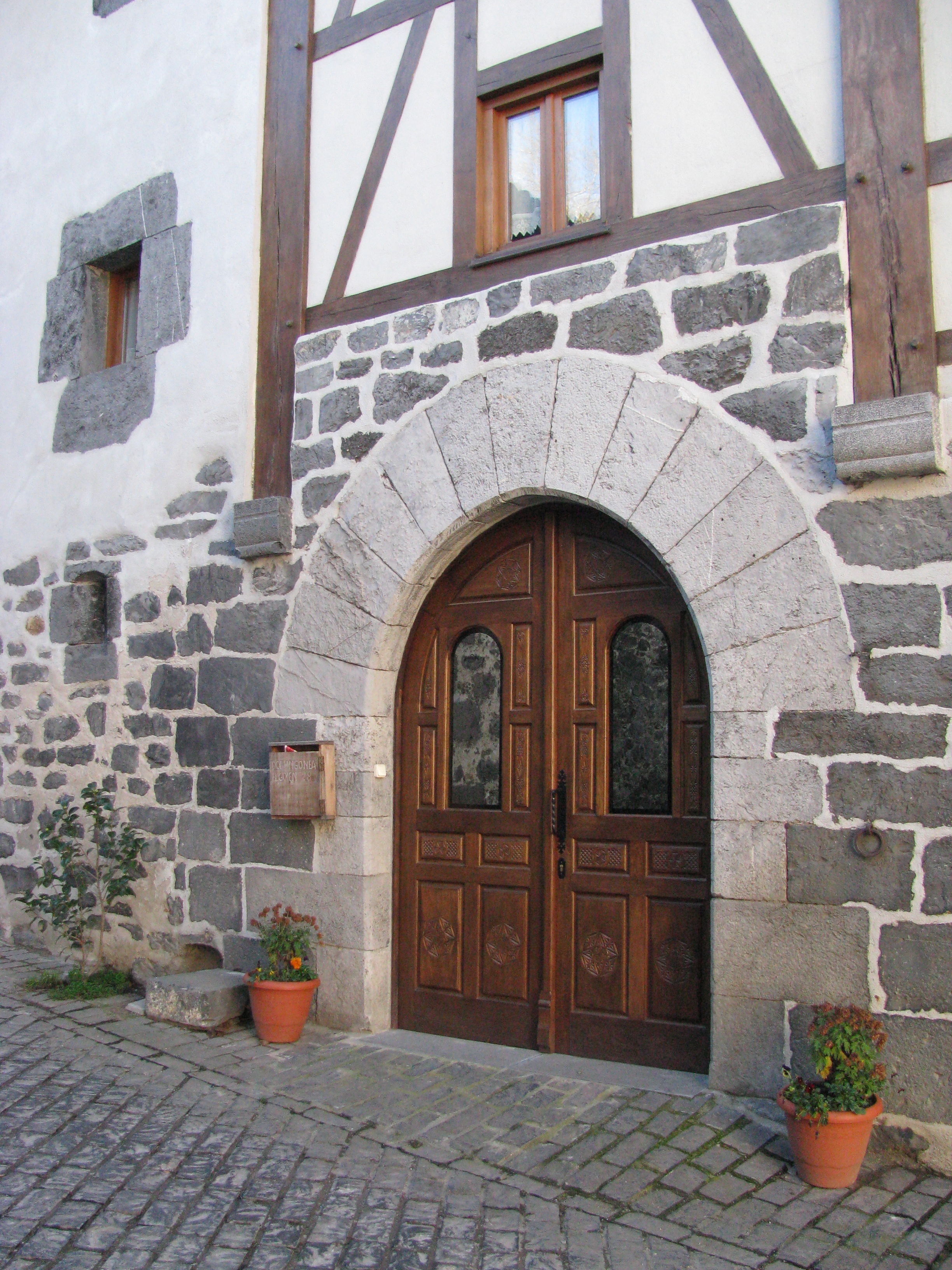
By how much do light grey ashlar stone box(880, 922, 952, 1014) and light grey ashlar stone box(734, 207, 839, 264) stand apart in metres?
2.16

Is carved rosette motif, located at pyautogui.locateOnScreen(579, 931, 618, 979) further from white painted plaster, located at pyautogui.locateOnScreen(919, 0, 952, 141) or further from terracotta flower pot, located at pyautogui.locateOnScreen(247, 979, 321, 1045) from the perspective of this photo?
white painted plaster, located at pyautogui.locateOnScreen(919, 0, 952, 141)

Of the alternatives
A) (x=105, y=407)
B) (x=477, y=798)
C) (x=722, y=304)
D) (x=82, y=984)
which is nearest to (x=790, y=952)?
(x=477, y=798)

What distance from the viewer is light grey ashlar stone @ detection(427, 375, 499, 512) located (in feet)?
13.5

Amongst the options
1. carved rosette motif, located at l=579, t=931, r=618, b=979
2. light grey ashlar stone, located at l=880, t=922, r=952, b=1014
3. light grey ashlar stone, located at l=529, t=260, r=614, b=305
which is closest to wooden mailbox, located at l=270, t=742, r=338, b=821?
carved rosette motif, located at l=579, t=931, r=618, b=979

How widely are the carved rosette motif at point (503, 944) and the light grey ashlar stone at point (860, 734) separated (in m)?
1.38

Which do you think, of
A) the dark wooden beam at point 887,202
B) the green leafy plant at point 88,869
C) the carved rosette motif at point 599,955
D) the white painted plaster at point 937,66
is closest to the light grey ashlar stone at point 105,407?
the green leafy plant at point 88,869

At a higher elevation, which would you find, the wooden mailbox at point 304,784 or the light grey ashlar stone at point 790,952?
the wooden mailbox at point 304,784

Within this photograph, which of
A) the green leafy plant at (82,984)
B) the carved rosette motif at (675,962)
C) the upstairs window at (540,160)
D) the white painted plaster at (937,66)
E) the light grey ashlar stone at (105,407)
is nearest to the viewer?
the white painted plaster at (937,66)

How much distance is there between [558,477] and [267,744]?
1.78 metres

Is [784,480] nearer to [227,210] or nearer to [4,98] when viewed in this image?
[227,210]

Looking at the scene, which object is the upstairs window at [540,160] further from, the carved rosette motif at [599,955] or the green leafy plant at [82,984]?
the green leafy plant at [82,984]

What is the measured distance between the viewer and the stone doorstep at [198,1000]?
431 centimetres

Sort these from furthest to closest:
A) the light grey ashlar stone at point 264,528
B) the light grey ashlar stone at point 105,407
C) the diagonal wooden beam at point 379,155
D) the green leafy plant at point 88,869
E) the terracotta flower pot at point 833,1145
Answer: the light grey ashlar stone at point 105,407, the green leafy plant at point 88,869, the light grey ashlar stone at point 264,528, the diagonal wooden beam at point 379,155, the terracotta flower pot at point 833,1145

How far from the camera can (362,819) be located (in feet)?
14.2
